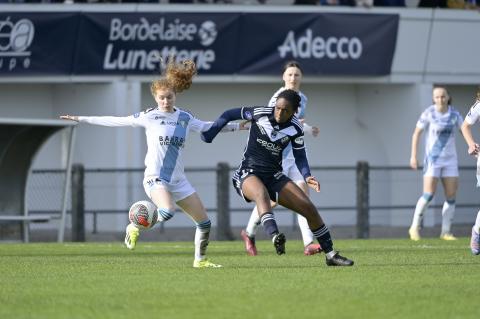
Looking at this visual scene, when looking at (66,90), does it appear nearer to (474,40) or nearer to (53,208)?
(53,208)

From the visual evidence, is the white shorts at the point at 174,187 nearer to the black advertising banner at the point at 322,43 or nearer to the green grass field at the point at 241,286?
the green grass field at the point at 241,286

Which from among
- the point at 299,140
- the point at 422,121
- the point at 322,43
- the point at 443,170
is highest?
the point at 322,43

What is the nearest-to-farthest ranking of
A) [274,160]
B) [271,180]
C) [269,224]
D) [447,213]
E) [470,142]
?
[269,224]
[271,180]
[274,160]
[470,142]
[447,213]

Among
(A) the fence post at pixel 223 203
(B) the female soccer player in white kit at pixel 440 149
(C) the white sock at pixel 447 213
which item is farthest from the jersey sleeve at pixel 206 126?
(A) the fence post at pixel 223 203

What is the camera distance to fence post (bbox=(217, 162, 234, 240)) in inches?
989

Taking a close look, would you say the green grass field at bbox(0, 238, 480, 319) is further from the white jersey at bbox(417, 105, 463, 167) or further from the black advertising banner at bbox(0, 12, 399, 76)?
the black advertising banner at bbox(0, 12, 399, 76)

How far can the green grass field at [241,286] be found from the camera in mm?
9664

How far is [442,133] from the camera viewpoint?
827 inches

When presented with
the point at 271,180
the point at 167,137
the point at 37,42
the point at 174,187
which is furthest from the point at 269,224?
the point at 37,42

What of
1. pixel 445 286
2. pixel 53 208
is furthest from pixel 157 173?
pixel 53 208

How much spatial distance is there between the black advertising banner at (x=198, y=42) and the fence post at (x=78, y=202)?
2.85 m

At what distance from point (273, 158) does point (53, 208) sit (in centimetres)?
1340

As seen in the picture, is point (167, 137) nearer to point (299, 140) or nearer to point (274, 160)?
point (274, 160)

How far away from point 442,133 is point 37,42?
9.74m
